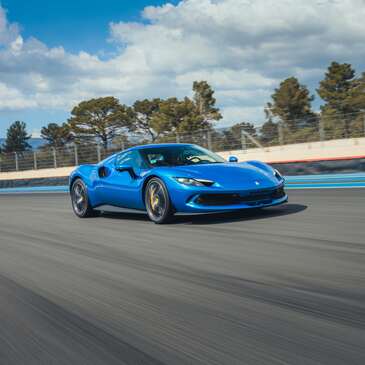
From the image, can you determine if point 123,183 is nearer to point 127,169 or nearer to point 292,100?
point 127,169

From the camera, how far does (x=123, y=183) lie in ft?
25.0

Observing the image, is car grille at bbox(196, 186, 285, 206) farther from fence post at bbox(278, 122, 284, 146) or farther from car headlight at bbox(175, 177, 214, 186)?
fence post at bbox(278, 122, 284, 146)

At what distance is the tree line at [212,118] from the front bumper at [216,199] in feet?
36.4

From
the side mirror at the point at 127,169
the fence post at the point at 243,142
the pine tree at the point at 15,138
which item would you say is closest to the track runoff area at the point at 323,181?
the side mirror at the point at 127,169

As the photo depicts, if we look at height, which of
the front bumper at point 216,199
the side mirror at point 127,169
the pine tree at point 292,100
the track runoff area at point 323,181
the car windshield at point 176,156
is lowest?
the track runoff area at point 323,181

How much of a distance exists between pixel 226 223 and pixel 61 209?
4798 mm

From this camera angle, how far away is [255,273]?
384cm

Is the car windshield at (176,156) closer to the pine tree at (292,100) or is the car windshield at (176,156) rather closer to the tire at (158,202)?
the tire at (158,202)

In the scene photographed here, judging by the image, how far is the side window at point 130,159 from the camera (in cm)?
757

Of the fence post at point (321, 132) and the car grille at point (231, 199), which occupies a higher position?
the fence post at point (321, 132)

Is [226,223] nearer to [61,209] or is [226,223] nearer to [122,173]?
[122,173]

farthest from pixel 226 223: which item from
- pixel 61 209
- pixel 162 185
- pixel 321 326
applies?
pixel 61 209

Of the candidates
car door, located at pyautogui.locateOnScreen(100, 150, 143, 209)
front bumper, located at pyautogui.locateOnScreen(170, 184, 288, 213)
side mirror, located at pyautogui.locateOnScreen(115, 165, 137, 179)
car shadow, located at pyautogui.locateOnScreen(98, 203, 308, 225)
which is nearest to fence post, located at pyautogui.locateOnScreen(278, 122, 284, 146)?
car shadow, located at pyautogui.locateOnScreen(98, 203, 308, 225)

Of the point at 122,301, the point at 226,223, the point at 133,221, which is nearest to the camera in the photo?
the point at 122,301
